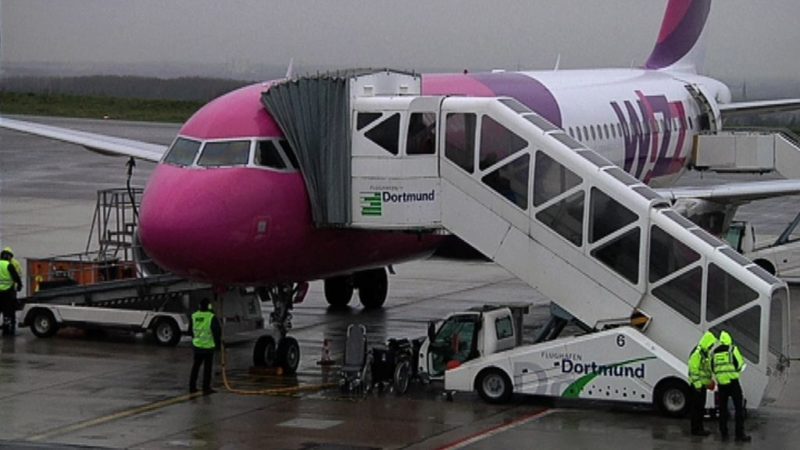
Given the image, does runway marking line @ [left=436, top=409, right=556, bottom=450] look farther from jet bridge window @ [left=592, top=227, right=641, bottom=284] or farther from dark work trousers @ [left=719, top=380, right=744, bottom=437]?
dark work trousers @ [left=719, top=380, right=744, bottom=437]

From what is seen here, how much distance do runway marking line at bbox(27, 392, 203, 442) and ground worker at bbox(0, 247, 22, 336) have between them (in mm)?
6665

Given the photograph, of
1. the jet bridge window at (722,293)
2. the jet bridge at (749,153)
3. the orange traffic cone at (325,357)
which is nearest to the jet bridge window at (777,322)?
the jet bridge window at (722,293)

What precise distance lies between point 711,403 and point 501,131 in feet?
16.5

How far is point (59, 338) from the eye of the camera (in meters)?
28.6

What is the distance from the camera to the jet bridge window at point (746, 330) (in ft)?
70.0

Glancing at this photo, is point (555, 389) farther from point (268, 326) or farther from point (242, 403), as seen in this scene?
point (268, 326)

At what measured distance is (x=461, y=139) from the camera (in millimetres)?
23703

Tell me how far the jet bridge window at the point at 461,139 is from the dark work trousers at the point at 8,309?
9413 millimetres

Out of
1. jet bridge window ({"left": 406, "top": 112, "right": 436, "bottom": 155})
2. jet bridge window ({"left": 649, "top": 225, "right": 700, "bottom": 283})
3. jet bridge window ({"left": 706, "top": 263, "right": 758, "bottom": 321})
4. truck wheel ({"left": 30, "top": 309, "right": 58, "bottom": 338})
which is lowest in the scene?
truck wheel ({"left": 30, "top": 309, "right": 58, "bottom": 338})

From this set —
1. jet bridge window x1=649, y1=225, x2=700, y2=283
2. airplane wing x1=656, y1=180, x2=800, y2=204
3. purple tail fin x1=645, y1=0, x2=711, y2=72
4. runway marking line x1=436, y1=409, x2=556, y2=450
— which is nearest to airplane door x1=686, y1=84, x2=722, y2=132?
purple tail fin x1=645, y1=0, x2=711, y2=72

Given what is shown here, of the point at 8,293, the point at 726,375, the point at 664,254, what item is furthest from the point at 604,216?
A: the point at 8,293

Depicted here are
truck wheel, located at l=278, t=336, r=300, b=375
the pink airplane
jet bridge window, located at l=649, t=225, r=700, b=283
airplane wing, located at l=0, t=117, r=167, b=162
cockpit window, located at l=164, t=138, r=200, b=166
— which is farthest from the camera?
airplane wing, located at l=0, t=117, r=167, b=162

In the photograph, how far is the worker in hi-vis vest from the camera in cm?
2353

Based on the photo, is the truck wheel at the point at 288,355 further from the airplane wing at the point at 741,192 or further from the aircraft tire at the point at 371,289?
the airplane wing at the point at 741,192
